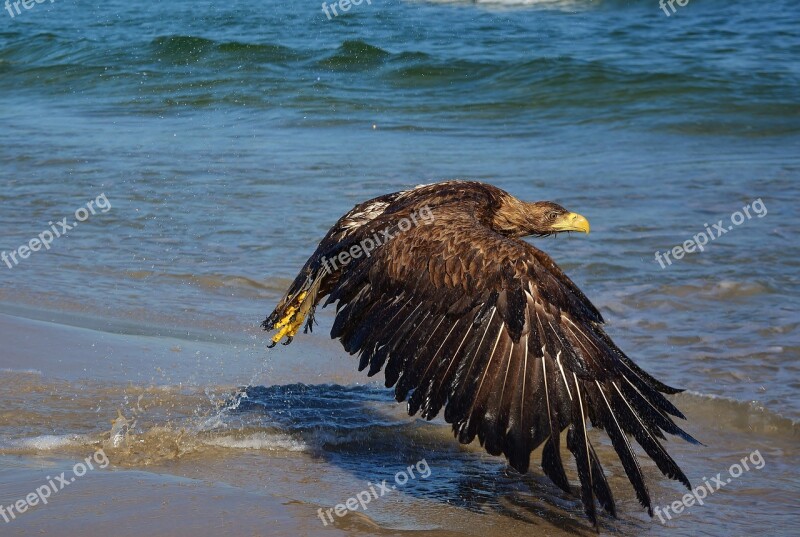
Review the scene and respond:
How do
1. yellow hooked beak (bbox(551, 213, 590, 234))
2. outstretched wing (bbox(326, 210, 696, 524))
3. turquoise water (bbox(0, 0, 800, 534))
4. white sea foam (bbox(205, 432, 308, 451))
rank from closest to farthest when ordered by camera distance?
outstretched wing (bbox(326, 210, 696, 524)), white sea foam (bbox(205, 432, 308, 451)), yellow hooked beak (bbox(551, 213, 590, 234)), turquoise water (bbox(0, 0, 800, 534))

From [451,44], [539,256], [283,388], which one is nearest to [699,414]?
[539,256]

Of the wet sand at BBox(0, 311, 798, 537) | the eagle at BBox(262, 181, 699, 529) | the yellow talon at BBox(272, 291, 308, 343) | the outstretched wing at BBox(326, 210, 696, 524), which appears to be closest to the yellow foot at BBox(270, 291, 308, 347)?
the yellow talon at BBox(272, 291, 308, 343)

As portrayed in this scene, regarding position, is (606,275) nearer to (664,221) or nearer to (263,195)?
(664,221)

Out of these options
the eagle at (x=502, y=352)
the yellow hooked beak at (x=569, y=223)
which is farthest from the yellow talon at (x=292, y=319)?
the yellow hooked beak at (x=569, y=223)

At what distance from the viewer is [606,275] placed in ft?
24.7

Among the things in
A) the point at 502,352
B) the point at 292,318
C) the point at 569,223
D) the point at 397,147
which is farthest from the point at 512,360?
the point at 397,147

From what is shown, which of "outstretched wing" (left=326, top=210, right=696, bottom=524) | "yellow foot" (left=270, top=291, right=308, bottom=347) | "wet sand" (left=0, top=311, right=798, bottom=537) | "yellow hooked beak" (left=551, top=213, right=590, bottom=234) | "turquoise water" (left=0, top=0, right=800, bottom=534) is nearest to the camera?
"outstretched wing" (left=326, top=210, right=696, bottom=524)

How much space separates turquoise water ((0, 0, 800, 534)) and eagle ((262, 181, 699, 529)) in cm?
129

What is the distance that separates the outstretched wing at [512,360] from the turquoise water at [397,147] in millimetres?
1271

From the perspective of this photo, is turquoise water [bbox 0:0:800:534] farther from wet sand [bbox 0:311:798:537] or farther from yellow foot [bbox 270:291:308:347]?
yellow foot [bbox 270:291:308:347]

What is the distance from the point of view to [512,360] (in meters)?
3.89

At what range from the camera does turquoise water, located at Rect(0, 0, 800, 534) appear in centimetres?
693

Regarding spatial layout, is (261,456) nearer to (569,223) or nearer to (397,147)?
(569,223)

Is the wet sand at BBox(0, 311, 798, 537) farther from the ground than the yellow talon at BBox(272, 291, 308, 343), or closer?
closer
